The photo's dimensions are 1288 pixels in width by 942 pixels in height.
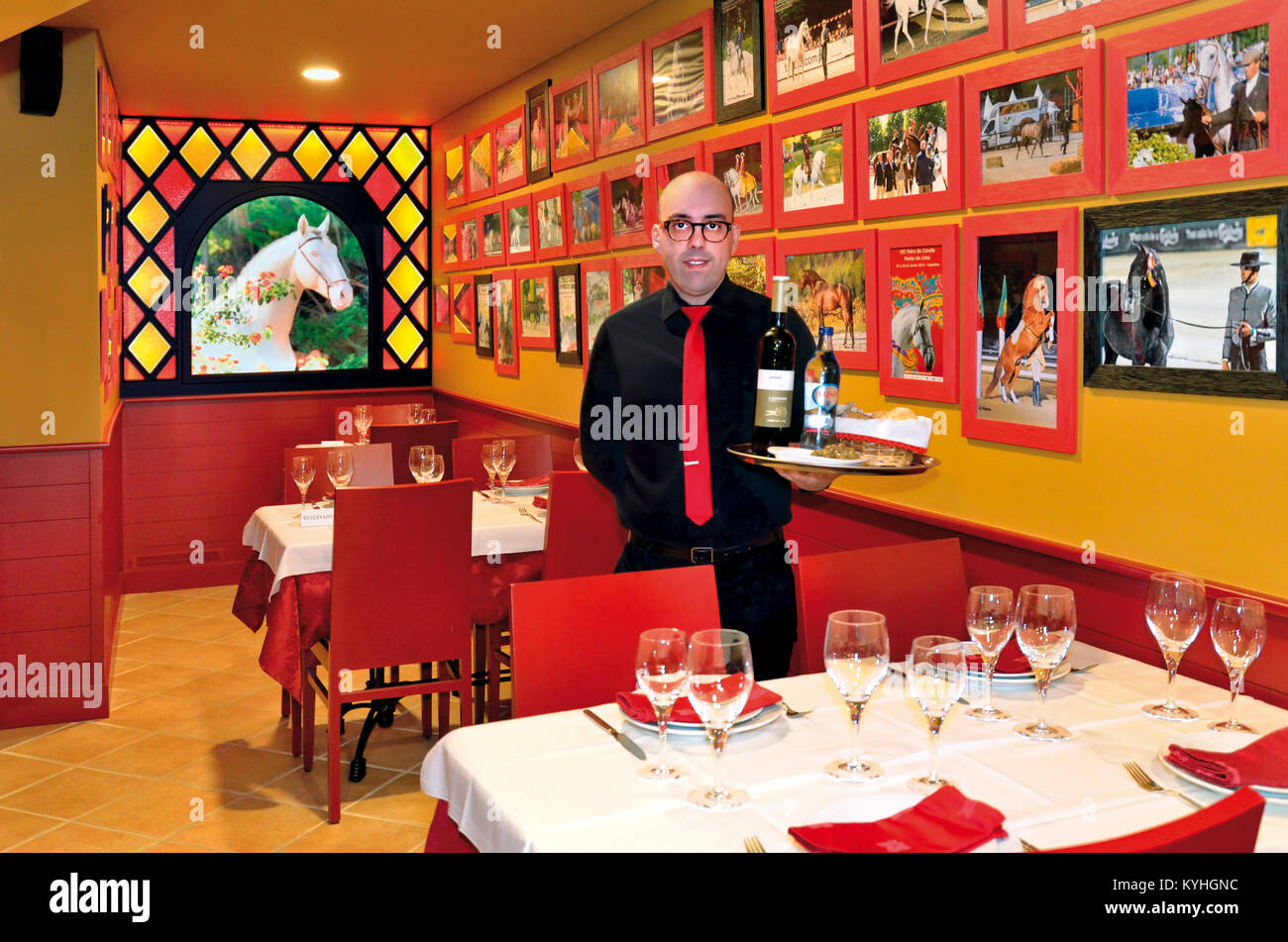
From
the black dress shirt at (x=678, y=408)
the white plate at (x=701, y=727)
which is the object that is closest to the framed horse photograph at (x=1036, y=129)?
the black dress shirt at (x=678, y=408)

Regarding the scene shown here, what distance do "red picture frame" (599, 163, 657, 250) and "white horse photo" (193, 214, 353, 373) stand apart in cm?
295

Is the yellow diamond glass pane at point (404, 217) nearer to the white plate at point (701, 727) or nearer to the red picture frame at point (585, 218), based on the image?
the red picture frame at point (585, 218)

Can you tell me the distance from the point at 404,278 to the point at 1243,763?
21.6 ft

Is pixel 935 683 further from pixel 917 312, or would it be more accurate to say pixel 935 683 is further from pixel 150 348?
pixel 150 348

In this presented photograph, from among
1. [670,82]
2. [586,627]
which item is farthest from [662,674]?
[670,82]

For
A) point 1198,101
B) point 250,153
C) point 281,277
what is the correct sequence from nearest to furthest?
point 1198,101, point 250,153, point 281,277

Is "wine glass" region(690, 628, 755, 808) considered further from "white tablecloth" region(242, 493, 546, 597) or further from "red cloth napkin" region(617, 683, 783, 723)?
"white tablecloth" region(242, 493, 546, 597)

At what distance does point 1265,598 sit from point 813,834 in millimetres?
1224

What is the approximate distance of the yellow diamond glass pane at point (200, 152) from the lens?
678 cm

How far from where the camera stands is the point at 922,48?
9.52 feet

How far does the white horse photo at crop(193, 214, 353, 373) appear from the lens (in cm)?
698

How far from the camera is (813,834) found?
1.30 metres
